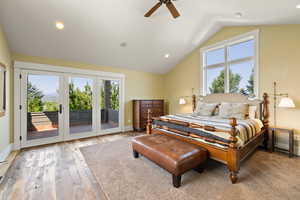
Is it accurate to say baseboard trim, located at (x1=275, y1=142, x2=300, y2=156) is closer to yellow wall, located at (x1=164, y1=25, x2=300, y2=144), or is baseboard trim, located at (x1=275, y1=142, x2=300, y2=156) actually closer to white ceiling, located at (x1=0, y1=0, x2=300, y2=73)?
yellow wall, located at (x1=164, y1=25, x2=300, y2=144)

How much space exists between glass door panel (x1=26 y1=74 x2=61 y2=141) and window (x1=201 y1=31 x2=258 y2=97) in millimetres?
4892

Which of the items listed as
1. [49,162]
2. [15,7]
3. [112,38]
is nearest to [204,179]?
[49,162]

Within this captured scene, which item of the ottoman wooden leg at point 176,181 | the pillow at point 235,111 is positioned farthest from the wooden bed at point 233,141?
the ottoman wooden leg at point 176,181

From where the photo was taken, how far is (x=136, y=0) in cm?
281

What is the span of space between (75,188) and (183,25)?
14.3ft

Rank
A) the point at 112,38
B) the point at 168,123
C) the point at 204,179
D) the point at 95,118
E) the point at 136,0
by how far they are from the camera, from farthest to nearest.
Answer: the point at 95,118 < the point at 112,38 < the point at 168,123 < the point at 136,0 < the point at 204,179

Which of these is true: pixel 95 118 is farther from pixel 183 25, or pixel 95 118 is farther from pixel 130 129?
pixel 183 25

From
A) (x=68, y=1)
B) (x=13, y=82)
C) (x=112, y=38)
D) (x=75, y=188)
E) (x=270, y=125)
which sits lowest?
(x=75, y=188)

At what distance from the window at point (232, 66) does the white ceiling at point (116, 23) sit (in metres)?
0.56

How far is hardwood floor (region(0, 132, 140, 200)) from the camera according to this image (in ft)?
5.98

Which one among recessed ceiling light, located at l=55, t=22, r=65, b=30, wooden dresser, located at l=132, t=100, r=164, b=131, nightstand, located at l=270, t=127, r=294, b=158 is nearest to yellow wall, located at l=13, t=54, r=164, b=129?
wooden dresser, located at l=132, t=100, r=164, b=131

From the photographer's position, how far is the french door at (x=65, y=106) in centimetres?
357

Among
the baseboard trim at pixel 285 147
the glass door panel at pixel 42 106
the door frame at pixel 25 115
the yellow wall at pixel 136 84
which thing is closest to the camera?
the baseboard trim at pixel 285 147

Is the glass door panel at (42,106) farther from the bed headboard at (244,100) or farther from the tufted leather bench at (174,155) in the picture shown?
the bed headboard at (244,100)
